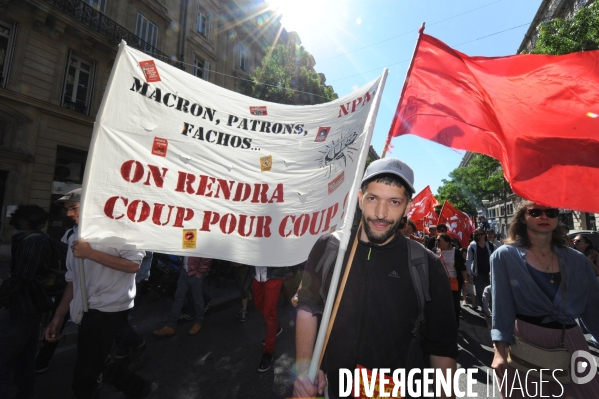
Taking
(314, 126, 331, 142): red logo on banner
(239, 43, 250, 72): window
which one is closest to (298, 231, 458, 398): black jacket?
(314, 126, 331, 142): red logo on banner

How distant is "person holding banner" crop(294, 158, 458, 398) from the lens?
1589mm

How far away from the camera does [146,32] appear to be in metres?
15.1

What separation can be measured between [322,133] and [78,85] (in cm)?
1420

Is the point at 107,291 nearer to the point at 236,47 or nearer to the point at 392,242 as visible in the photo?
the point at 392,242

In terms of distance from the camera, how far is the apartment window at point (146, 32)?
1456cm

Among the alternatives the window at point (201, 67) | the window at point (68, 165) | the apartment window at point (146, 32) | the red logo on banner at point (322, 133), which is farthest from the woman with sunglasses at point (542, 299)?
the window at point (201, 67)

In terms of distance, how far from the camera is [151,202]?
2176 mm

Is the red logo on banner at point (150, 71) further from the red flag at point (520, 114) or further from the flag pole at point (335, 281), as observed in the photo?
the red flag at point (520, 114)

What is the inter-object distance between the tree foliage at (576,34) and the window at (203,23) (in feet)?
57.8

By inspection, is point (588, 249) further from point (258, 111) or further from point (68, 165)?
point (68, 165)

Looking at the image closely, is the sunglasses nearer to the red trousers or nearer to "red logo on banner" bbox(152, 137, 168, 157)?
"red logo on banner" bbox(152, 137, 168, 157)

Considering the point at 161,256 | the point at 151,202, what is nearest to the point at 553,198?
the point at 151,202

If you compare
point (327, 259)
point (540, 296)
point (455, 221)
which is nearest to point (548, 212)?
point (540, 296)

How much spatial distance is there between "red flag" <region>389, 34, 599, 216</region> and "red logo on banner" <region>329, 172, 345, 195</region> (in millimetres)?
501
